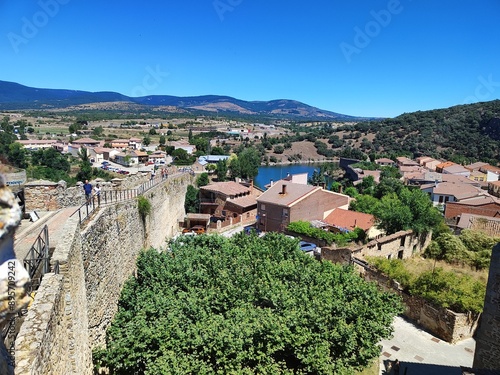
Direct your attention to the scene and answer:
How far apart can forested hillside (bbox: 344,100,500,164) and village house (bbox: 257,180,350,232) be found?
6776 centimetres

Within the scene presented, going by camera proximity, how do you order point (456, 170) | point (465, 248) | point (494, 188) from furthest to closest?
point (456, 170) → point (494, 188) → point (465, 248)

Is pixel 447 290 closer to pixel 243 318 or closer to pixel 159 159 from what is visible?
pixel 243 318

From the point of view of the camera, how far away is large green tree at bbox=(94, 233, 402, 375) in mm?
8898

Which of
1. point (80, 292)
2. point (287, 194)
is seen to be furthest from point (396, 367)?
point (287, 194)

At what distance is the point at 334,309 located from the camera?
10688 millimetres

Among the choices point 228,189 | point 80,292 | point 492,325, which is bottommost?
point 228,189

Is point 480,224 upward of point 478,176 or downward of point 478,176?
upward

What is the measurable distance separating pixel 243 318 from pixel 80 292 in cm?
428

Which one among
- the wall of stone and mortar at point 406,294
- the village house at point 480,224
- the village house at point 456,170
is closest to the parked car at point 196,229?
the wall of stone and mortar at point 406,294

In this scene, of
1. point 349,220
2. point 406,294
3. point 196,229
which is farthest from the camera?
point 196,229

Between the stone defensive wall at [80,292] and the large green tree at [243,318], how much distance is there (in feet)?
2.27

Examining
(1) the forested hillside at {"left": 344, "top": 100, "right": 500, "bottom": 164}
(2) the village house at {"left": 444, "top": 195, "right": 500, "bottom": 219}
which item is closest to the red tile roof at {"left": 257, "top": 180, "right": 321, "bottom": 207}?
(2) the village house at {"left": 444, "top": 195, "right": 500, "bottom": 219}

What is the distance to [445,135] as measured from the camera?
335 feet

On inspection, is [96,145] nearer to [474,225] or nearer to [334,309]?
[474,225]
